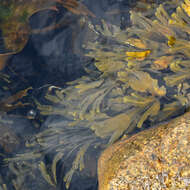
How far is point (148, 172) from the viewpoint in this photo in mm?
1363

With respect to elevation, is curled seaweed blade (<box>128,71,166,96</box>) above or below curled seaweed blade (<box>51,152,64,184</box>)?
above

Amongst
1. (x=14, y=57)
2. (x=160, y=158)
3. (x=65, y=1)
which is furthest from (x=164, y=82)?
(x=14, y=57)

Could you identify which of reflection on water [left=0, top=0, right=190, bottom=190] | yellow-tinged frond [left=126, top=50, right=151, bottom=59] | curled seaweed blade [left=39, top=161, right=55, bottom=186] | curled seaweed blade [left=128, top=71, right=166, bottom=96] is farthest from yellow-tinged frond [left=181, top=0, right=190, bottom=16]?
curled seaweed blade [left=39, top=161, right=55, bottom=186]

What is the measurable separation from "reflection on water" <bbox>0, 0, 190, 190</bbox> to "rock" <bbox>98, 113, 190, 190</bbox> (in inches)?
11.8

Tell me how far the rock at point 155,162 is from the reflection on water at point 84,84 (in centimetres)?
30

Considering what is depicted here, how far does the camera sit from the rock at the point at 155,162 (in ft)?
4.24

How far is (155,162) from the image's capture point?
1.39 meters

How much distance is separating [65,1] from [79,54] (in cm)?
52

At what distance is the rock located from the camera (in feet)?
4.24

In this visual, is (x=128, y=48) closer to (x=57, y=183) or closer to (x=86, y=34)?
(x=86, y=34)

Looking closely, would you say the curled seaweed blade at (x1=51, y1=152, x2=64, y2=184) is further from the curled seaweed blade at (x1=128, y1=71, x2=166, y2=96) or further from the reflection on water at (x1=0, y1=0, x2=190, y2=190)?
the curled seaweed blade at (x1=128, y1=71, x2=166, y2=96)

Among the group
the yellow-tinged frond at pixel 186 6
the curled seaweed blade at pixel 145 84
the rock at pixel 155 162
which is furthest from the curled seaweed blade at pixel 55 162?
the yellow-tinged frond at pixel 186 6

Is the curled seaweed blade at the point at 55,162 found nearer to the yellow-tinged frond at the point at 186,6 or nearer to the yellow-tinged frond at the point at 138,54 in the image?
the yellow-tinged frond at the point at 138,54

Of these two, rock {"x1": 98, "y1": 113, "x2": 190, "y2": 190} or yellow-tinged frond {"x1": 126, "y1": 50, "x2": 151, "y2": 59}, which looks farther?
yellow-tinged frond {"x1": 126, "y1": 50, "x2": 151, "y2": 59}
